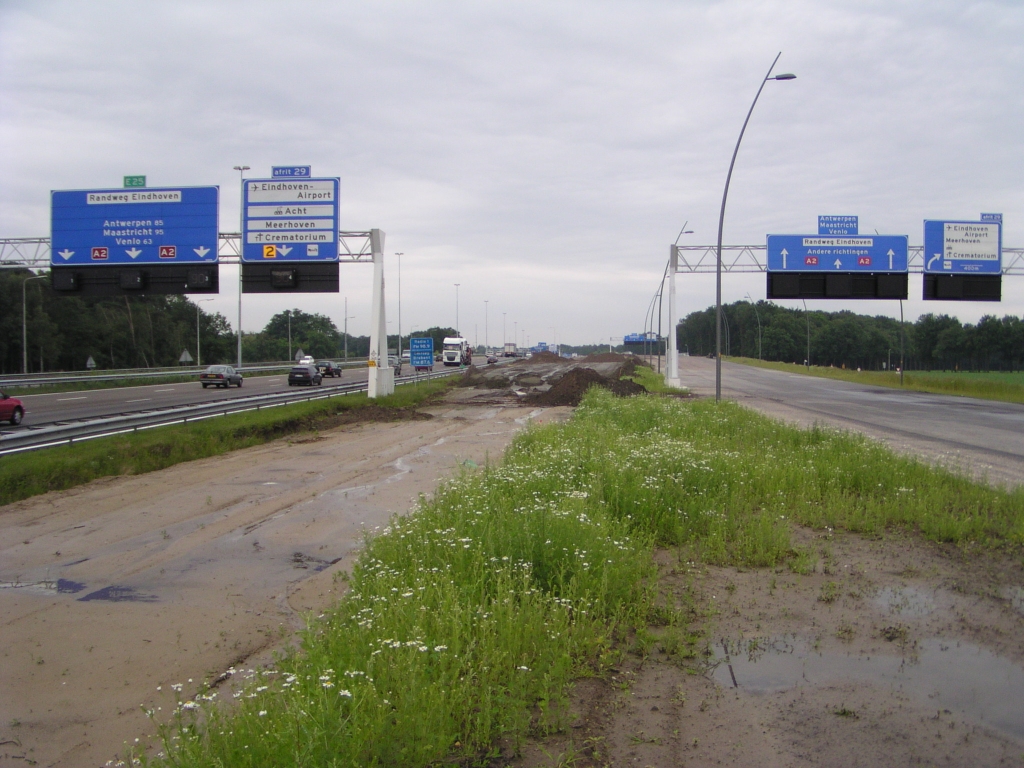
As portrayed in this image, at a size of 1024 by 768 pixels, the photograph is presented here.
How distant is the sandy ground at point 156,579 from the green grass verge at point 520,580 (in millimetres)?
720

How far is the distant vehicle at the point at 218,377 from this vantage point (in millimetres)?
49094

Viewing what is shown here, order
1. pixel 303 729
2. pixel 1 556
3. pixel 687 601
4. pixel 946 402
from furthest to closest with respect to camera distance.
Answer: pixel 946 402, pixel 1 556, pixel 687 601, pixel 303 729

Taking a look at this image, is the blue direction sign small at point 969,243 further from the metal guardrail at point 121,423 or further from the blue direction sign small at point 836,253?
the metal guardrail at point 121,423

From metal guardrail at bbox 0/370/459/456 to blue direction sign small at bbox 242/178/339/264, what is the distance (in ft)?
18.2

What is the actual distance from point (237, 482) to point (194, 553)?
5522mm

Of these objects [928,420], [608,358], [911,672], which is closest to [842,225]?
[928,420]

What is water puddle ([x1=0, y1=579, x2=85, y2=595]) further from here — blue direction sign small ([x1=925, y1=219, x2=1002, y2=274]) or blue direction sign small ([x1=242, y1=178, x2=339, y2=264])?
blue direction sign small ([x1=925, y1=219, x2=1002, y2=274])

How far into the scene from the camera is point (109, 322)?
72.5 meters

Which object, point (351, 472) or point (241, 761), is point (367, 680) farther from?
point (351, 472)

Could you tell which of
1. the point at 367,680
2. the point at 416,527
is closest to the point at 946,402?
the point at 416,527

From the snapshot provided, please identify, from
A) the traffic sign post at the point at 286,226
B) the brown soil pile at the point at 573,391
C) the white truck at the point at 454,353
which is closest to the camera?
the traffic sign post at the point at 286,226

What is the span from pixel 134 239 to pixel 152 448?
1440cm

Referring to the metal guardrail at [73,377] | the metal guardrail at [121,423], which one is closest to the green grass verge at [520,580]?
the metal guardrail at [121,423]

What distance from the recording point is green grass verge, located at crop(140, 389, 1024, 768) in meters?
4.20
